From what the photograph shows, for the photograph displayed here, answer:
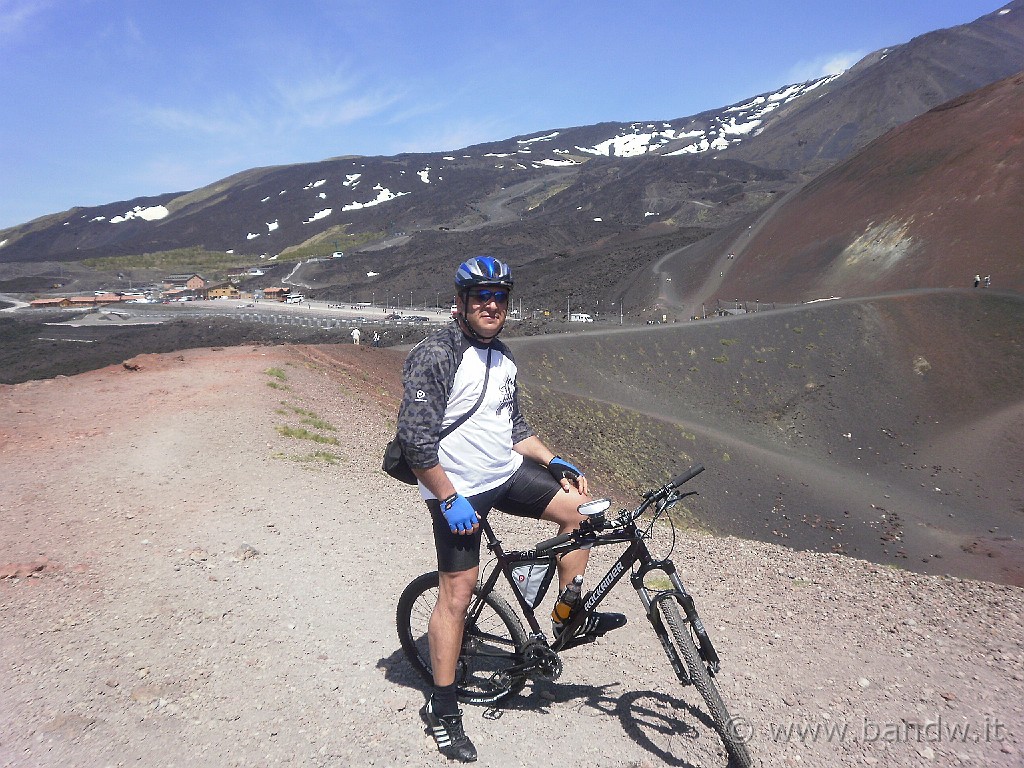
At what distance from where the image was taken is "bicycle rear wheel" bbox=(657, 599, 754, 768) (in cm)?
319

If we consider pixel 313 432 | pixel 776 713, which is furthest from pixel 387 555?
pixel 313 432

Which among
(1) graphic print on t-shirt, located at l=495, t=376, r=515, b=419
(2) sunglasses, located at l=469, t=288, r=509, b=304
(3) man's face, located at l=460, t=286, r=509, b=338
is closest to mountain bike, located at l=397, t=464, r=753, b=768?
(1) graphic print on t-shirt, located at l=495, t=376, r=515, b=419

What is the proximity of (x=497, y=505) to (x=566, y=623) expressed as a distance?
77 centimetres

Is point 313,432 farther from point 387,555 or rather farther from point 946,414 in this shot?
point 946,414

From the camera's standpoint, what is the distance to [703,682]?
3223 millimetres

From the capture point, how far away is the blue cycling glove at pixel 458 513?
10.3ft

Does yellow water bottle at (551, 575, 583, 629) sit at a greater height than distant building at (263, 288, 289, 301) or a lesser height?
lesser

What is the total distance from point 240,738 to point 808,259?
167 ft

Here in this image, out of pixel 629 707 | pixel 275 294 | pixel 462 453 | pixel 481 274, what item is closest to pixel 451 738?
Result: pixel 629 707

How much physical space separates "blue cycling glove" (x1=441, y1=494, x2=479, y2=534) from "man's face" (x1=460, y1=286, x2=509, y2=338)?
2.80ft

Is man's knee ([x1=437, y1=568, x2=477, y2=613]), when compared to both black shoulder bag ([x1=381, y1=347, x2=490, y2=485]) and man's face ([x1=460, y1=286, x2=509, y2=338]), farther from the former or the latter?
man's face ([x1=460, y1=286, x2=509, y2=338])

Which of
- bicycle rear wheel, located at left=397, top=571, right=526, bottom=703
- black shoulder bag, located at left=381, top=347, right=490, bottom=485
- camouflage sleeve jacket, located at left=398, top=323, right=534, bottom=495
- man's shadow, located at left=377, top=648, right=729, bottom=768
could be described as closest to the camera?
camouflage sleeve jacket, located at left=398, top=323, right=534, bottom=495

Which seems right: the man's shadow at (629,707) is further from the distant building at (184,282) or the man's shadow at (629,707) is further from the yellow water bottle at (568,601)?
the distant building at (184,282)

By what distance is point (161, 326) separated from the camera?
6303 cm
